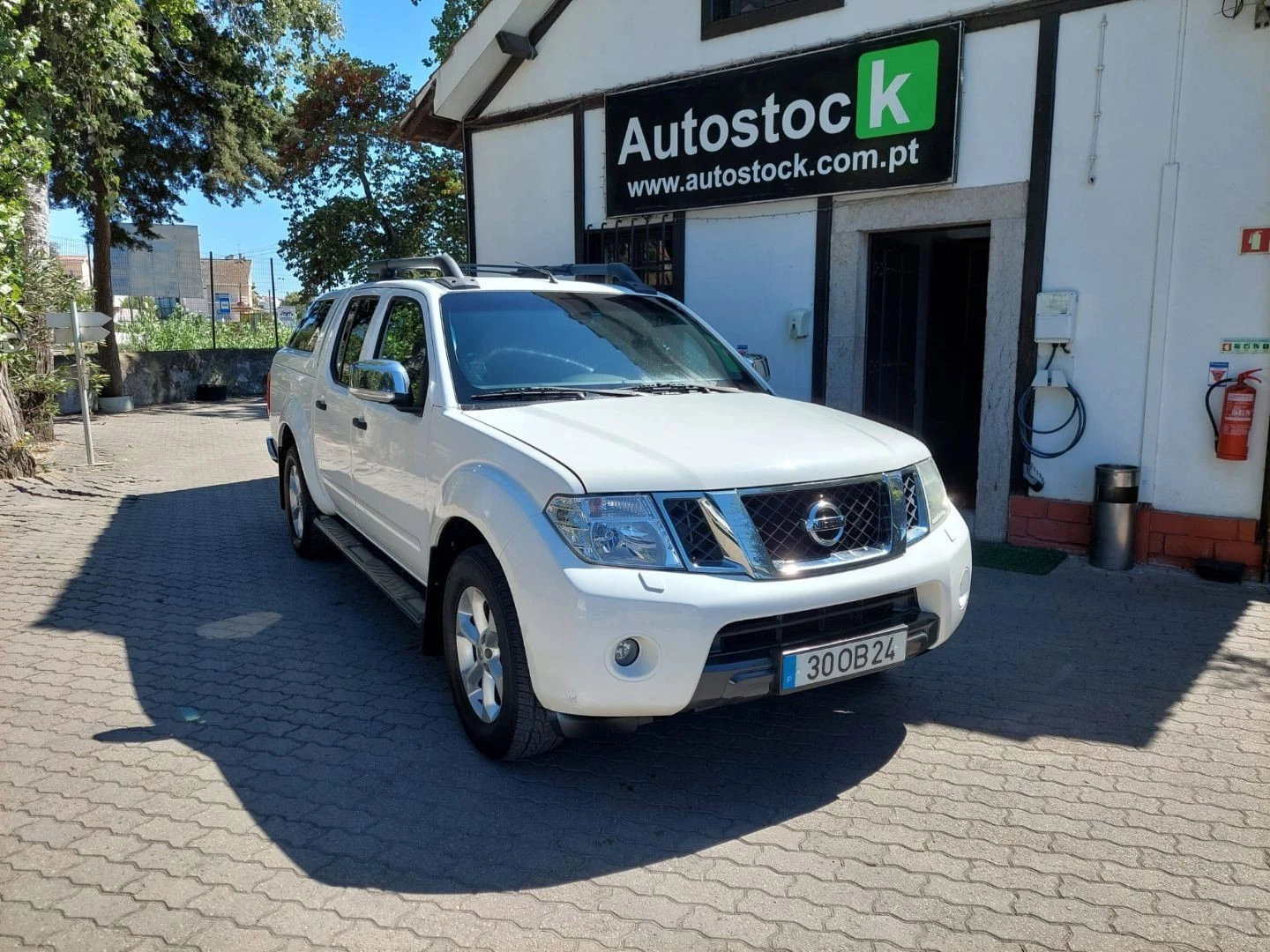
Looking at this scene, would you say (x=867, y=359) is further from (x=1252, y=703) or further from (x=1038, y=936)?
(x=1038, y=936)

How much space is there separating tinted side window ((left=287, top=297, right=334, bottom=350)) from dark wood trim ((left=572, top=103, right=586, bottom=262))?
151 inches

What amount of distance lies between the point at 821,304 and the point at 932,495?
14.7 feet

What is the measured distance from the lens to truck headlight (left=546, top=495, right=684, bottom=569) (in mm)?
3049

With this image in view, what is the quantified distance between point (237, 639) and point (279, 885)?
252 centimetres

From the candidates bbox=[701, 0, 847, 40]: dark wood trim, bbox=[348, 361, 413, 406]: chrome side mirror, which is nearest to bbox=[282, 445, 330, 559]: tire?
bbox=[348, 361, 413, 406]: chrome side mirror

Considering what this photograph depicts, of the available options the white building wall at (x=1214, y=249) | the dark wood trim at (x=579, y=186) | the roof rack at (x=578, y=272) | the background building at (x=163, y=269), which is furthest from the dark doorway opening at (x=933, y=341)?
the background building at (x=163, y=269)

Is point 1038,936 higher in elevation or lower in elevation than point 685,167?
lower

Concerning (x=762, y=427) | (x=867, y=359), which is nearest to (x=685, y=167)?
(x=867, y=359)

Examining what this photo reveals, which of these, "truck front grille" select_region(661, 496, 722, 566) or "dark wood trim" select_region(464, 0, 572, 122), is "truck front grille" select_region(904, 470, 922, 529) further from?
"dark wood trim" select_region(464, 0, 572, 122)

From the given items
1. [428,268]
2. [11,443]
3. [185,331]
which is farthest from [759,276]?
[185,331]

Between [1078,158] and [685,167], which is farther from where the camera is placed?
[685,167]

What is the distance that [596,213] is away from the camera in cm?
977

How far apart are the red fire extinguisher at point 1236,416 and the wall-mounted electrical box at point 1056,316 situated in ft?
3.35

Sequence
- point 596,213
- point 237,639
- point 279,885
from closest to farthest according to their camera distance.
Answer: point 279,885 < point 237,639 < point 596,213
